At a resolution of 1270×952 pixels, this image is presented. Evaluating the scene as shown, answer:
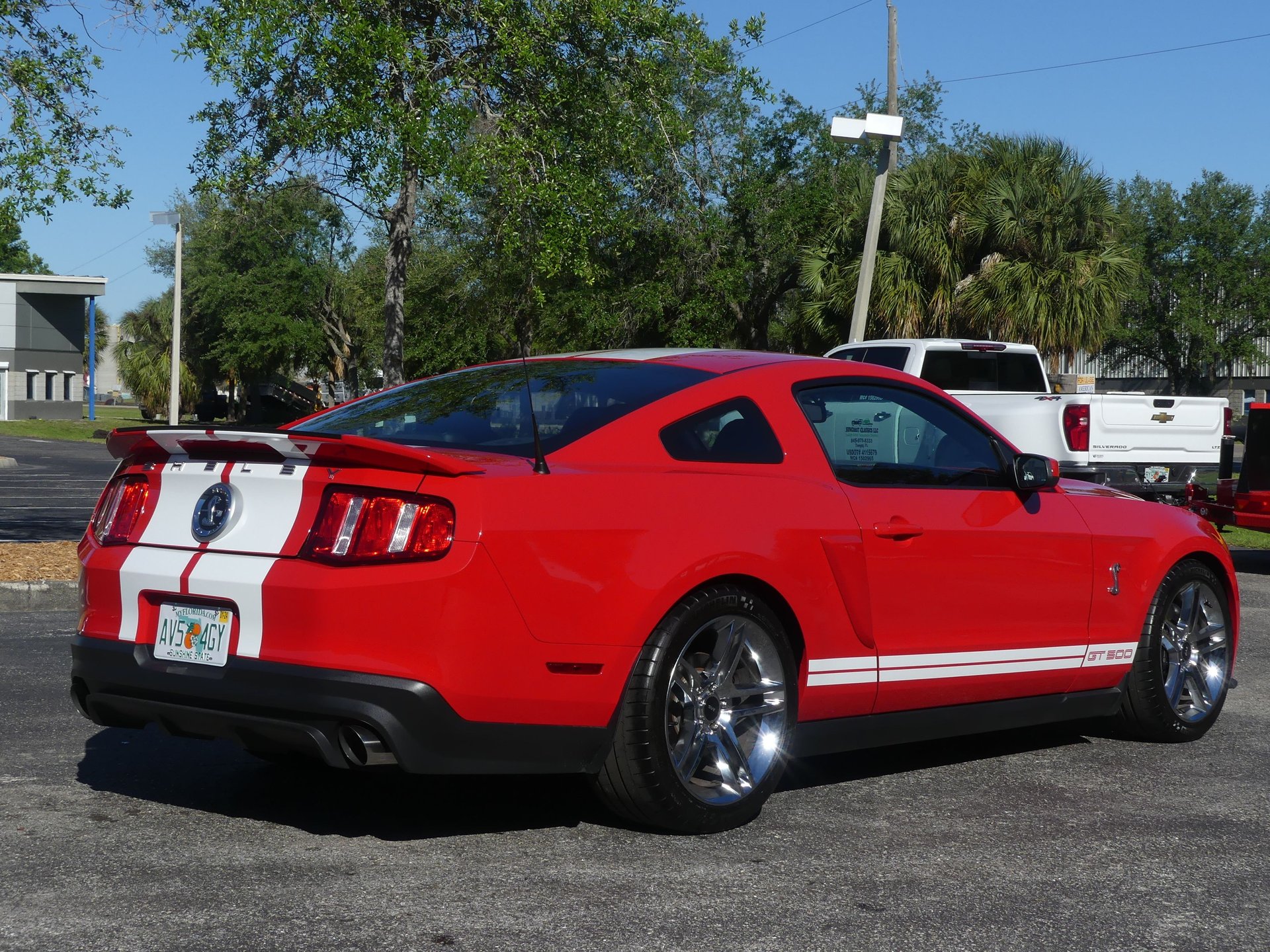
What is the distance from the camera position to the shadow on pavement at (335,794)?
4.77 meters

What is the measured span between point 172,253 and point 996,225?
167ft

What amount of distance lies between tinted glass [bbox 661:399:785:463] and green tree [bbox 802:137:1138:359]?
24160 millimetres

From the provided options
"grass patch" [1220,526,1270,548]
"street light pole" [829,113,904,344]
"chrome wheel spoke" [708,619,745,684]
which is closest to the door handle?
"chrome wheel spoke" [708,619,745,684]

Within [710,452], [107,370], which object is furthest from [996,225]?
[107,370]

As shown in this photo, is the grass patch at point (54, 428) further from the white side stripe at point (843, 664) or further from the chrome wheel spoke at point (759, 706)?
the chrome wheel spoke at point (759, 706)

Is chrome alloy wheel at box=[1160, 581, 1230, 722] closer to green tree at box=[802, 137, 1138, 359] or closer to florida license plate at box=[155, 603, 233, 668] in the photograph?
florida license plate at box=[155, 603, 233, 668]

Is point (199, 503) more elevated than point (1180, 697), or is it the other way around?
point (199, 503)

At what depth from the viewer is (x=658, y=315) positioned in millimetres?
35156

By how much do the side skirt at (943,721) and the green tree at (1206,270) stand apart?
64.5 m

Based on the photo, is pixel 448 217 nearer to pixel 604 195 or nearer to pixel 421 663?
pixel 604 195

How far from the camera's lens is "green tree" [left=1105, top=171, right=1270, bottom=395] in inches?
2682

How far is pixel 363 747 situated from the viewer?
4.10 meters

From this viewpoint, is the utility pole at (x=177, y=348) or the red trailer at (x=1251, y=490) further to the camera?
the utility pole at (x=177, y=348)

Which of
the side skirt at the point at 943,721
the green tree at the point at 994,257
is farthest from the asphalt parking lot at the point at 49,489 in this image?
the green tree at the point at 994,257
